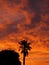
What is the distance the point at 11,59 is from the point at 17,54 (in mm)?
5377

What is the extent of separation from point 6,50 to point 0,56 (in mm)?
4005

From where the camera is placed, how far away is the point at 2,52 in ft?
623

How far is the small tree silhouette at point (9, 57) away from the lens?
18662 centimetres

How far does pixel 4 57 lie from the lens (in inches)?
7397

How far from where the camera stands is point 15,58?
190125 mm

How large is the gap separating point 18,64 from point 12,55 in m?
3.78

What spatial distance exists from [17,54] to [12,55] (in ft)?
9.97

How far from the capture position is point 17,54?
192875 mm

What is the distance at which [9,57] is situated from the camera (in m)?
188

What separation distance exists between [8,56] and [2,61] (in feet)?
9.65

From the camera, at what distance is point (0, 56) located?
618 ft

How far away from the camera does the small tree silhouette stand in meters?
187

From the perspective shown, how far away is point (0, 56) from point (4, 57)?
148cm

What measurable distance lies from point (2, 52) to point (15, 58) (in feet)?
16.3
